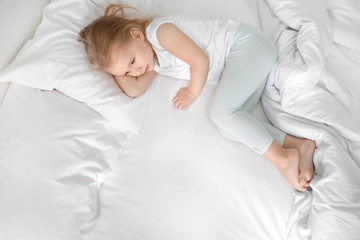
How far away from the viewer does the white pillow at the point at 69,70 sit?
3.58 ft

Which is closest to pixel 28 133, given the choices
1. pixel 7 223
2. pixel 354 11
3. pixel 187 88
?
pixel 7 223

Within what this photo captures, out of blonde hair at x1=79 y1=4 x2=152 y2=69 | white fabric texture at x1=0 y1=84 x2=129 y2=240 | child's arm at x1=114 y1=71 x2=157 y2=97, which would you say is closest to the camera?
white fabric texture at x1=0 y1=84 x2=129 y2=240

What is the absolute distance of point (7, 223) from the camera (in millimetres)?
938

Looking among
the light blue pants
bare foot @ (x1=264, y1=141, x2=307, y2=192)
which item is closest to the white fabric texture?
the light blue pants

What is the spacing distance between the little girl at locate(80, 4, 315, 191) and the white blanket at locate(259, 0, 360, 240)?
5 cm

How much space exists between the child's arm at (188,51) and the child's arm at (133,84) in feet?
0.53

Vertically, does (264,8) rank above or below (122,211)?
above

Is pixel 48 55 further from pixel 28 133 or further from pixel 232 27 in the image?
pixel 232 27

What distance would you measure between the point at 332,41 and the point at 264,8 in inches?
Result: 12.1

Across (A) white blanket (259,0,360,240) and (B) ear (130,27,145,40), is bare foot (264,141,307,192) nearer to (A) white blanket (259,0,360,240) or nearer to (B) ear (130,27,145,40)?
(A) white blanket (259,0,360,240)

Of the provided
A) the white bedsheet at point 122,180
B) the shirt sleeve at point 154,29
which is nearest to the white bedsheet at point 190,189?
the white bedsheet at point 122,180

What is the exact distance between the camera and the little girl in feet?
3.58

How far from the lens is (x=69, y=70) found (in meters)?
1.12

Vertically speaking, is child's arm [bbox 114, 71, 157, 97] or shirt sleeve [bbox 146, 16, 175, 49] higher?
shirt sleeve [bbox 146, 16, 175, 49]
